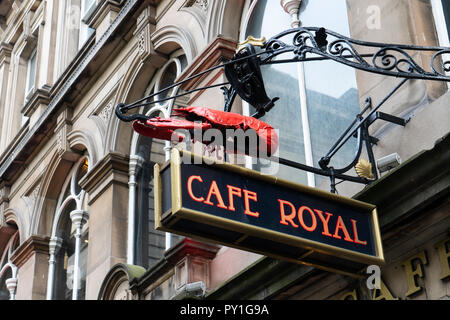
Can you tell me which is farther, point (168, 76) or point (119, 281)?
point (168, 76)

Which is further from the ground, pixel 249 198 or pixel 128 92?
pixel 128 92

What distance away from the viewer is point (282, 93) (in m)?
11.4

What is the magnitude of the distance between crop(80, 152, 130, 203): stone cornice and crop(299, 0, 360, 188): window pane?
4662 mm

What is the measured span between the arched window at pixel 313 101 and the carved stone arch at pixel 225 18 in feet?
3.48

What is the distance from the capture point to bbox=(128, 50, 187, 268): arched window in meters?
13.8

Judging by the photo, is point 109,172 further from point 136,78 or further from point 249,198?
point 249,198

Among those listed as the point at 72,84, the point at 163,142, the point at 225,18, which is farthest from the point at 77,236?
the point at 225,18

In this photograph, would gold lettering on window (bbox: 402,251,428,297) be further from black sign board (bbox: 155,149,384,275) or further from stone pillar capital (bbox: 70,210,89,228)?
stone pillar capital (bbox: 70,210,89,228)

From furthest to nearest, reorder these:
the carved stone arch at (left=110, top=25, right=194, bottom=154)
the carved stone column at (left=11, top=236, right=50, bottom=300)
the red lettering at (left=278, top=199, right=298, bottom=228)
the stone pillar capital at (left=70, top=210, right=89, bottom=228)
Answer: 1. the carved stone column at (left=11, top=236, right=50, bottom=300)
2. the stone pillar capital at (left=70, top=210, right=89, bottom=228)
3. the carved stone arch at (left=110, top=25, right=194, bottom=154)
4. the red lettering at (left=278, top=199, right=298, bottom=228)

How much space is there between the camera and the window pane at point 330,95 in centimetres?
1012

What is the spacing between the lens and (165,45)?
14.5 metres

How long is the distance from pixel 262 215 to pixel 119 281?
659 centimetres

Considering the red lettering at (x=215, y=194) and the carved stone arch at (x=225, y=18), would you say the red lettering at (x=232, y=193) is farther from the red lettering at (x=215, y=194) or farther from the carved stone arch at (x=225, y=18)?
the carved stone arch at (x=225, y=18)

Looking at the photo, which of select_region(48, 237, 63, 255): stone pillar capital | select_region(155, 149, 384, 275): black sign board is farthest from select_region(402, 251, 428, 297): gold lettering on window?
select_region(48, 237, 63, 255): stone pillar capital
